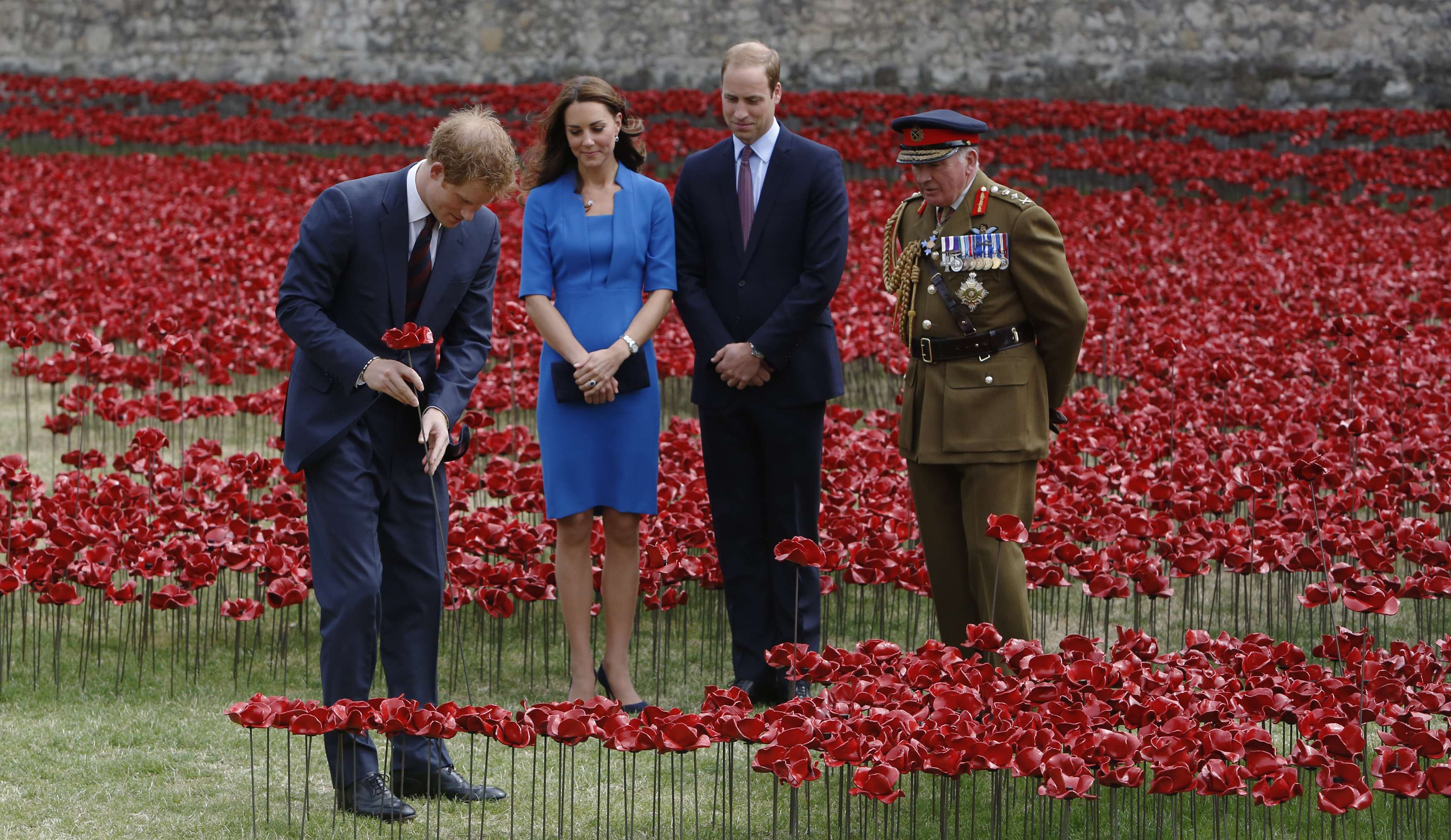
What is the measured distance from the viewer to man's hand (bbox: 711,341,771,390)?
518 cm

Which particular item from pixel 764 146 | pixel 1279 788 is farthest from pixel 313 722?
pixel 764 146

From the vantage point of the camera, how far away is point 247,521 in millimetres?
6145

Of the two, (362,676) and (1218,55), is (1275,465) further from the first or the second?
(1218,55)

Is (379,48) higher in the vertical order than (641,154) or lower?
higher

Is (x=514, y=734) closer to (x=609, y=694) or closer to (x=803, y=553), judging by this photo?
(x=803, y=553)

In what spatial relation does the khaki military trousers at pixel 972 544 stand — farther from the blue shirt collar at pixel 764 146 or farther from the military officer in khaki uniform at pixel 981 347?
the blue shirt collar at pixel 764 146

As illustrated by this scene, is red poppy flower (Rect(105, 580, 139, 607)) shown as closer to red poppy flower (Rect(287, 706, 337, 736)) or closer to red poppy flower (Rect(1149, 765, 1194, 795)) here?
red poppy flower (Rect(287, 706, 337, 736))

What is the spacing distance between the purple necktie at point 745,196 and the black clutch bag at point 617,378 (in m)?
0.57

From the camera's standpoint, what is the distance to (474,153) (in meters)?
4.11

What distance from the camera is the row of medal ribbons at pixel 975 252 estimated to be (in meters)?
4.77

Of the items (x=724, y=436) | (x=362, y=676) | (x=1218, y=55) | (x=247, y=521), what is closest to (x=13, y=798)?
(x=362, y=676)

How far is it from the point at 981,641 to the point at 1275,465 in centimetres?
288

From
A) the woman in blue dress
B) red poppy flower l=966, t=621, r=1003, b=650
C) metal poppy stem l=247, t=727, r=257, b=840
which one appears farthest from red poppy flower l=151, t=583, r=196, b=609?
red poppy flower l=966, t=621, r=1003, b=650

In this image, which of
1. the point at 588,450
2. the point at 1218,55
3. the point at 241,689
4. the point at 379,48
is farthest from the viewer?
the point at 379,48
